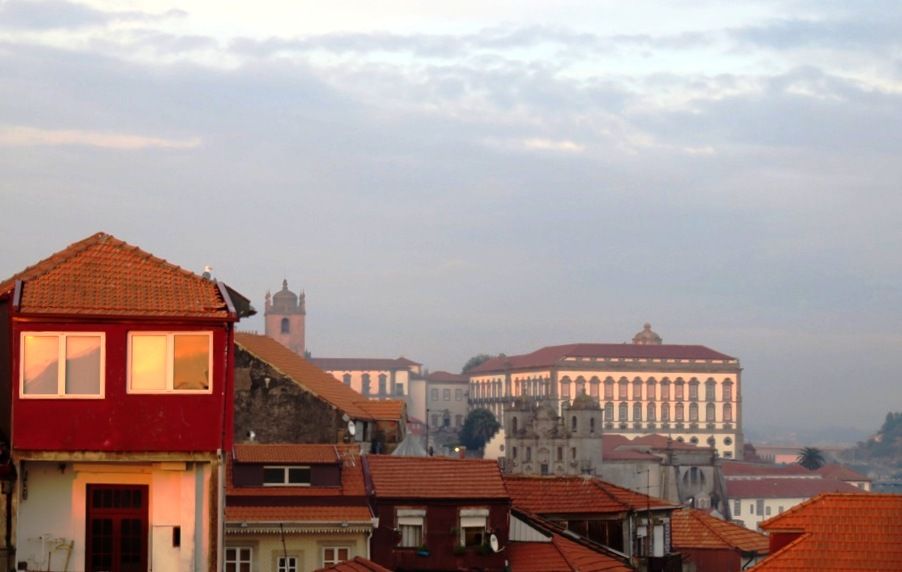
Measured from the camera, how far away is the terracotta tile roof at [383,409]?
53.7m

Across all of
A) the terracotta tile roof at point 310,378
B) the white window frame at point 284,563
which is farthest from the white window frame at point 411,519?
the terracotta tile roof at point 310,378

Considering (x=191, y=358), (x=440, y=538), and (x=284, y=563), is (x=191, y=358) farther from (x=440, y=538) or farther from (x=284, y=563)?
(x=440, y=538)

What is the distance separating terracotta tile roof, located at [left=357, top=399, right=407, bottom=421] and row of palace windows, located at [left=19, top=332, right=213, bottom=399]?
29674 mm

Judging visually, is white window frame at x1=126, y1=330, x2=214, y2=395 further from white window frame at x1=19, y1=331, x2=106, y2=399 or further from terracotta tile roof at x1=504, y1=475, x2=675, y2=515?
terracotta tile roof at x1=504, y1=475, x2=675, y2=515

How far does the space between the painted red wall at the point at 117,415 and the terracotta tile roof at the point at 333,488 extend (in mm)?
14925

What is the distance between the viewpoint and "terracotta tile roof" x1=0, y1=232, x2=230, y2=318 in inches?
902

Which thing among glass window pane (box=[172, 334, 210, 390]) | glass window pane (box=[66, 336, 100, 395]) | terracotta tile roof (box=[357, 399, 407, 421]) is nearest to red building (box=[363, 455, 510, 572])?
terracotta tile roof (box=[357, 399, 407, 421])

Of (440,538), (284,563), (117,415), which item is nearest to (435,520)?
(440,538)

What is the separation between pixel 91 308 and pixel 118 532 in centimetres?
284

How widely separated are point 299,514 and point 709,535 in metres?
19.2

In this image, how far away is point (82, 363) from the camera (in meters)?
22.8

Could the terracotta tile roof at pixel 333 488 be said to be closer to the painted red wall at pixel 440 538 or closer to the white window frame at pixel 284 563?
the painted red wall at pixel 440 538

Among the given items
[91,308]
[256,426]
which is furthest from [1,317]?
[256,426]

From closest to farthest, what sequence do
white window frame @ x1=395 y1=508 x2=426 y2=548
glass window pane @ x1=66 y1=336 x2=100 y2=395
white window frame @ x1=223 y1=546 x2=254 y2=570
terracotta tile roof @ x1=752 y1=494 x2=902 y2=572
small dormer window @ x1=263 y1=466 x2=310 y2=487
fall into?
→ glass window pane @ x1=66 y1=336 x2=100 y2=395 < terracotta tile roof @ x1=752 y1=494 x2=902 y2=572 < white window frame @ x1=223 y1=546 x2=254 y2=570 < small dormer window @ x1=263 y1=466 x2=310 y2=487 < white window frame @ x1=395 y1=508 x2=426 y2=548
